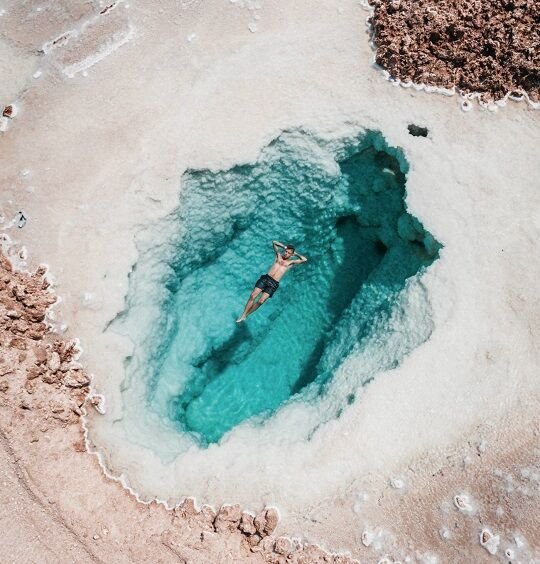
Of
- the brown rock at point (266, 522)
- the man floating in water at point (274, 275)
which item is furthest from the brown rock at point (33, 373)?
the brown rock at point (266, 522)

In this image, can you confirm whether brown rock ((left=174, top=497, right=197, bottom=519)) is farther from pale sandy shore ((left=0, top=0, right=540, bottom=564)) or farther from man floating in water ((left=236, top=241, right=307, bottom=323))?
man floating in water ((left=236, top=241, right=307, bottom=323))

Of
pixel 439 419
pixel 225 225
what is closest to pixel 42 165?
pixel 225 225

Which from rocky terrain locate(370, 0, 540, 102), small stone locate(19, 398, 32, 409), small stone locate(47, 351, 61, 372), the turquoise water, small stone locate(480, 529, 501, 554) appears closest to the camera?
small stone locate(480, 529, 501, 554)

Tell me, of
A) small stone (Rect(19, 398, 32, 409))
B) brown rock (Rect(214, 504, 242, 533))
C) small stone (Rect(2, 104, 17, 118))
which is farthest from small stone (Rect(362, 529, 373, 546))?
small stone (Rect(2, 104, 17, 118))

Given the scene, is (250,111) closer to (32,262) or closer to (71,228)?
(71,228)

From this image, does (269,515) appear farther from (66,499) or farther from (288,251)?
(288,251)

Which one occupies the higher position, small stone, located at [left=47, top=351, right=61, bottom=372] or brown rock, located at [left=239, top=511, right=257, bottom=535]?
small stone, located at [left=47, top=351, right=61, bottom=372]

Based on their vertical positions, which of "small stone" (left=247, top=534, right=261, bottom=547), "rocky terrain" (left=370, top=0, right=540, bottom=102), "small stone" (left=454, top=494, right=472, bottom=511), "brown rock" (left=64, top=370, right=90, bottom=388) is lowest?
"small stone" (left=454, top=494, right=472, bottom=511)
